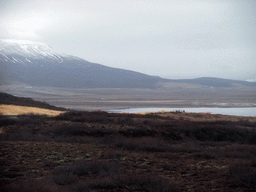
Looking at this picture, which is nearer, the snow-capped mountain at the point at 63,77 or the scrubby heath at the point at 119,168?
the scrubby heath at the point at 119,168

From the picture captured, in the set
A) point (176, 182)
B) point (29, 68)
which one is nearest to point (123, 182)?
point (176, 182)

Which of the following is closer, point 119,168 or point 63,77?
point 119,168

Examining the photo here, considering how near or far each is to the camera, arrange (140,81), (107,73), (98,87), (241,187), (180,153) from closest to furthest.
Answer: (241,187)
(180,153)
(98,87)
(140,81)
(107,73)

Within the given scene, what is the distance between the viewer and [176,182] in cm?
630

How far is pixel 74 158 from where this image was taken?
27.7ft

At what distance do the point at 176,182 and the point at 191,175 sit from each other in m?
0.85

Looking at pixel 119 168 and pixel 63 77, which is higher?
pixel 63 77

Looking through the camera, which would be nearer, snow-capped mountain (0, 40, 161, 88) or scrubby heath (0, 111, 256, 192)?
scrubby heath (0, 111, 256, 192)

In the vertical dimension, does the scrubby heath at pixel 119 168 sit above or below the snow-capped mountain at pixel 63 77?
below

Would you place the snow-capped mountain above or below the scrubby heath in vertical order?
above

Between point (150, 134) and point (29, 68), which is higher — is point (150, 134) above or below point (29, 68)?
below

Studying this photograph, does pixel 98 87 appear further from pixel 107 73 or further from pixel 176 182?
pixel 176 182

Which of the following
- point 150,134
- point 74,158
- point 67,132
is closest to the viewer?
point 74,158

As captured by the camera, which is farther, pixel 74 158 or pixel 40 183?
pixel 74 158
